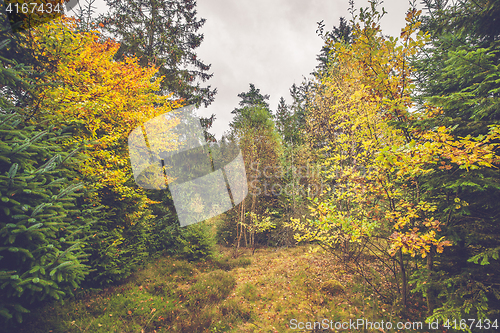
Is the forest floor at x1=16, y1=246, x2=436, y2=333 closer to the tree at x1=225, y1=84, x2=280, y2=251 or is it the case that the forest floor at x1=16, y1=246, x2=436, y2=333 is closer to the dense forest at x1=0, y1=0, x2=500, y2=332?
the dense forest at x1=0, y1=0, x2=500, y2=332

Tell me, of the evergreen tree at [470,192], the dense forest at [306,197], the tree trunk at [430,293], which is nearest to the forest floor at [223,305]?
the dense forest at [306,197]

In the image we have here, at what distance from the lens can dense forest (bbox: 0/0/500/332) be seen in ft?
10.2

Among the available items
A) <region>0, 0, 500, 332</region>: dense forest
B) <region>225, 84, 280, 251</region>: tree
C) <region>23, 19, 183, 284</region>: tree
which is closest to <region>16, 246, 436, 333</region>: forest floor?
<region>0, 0, 500, 332</region>: dense forest

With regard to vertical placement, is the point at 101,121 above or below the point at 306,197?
above

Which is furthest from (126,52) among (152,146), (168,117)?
(152,146)

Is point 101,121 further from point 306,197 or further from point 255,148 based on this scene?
point 255,148

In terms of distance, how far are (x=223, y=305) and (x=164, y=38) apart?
47.2 feet

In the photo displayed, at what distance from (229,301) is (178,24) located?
16.2m

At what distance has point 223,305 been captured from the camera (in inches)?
234

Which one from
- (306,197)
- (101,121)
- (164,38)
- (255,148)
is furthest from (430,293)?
(164,38)

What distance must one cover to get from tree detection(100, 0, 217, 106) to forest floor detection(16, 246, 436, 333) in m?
10.5

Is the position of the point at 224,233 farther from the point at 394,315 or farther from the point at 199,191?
the point at 394,315

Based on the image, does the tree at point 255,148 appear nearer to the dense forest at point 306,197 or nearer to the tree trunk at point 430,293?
the dense forest at point 306,197

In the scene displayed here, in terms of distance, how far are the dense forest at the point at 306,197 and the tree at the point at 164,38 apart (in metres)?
0.42
